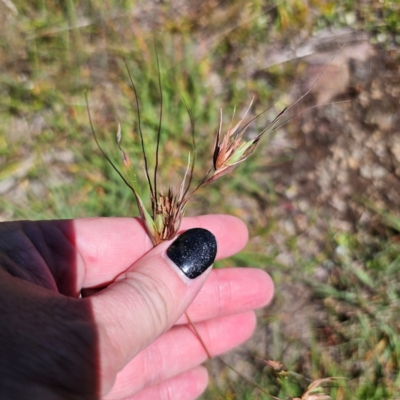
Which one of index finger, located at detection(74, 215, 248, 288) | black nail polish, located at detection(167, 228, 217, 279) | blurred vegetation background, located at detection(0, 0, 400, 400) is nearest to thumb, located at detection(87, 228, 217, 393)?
black nail polish, located at detection(167, 228, 217, 279)

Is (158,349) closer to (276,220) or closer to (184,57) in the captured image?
(276,220)

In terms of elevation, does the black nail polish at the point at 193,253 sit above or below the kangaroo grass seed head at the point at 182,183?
below

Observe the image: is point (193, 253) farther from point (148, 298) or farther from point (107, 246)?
point (107, 246)

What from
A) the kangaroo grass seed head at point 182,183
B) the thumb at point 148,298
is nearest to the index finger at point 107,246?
the kangaroo grass seed head at point 182,183

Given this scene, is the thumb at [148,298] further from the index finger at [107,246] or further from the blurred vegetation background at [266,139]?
the blurred vegetation background at [266,139]

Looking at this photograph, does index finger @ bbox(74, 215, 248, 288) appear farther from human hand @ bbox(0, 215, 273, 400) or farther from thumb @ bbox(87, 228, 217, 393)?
thumb @ bbox(87, 228, 217, 393)

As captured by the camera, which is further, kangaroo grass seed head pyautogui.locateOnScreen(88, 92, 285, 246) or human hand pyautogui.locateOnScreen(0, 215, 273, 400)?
kangaroo grass seed head pyautogui.locateOnScreen(88, 92, 285, 246)

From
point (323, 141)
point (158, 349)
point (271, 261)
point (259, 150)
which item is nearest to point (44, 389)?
point (158, 349)
